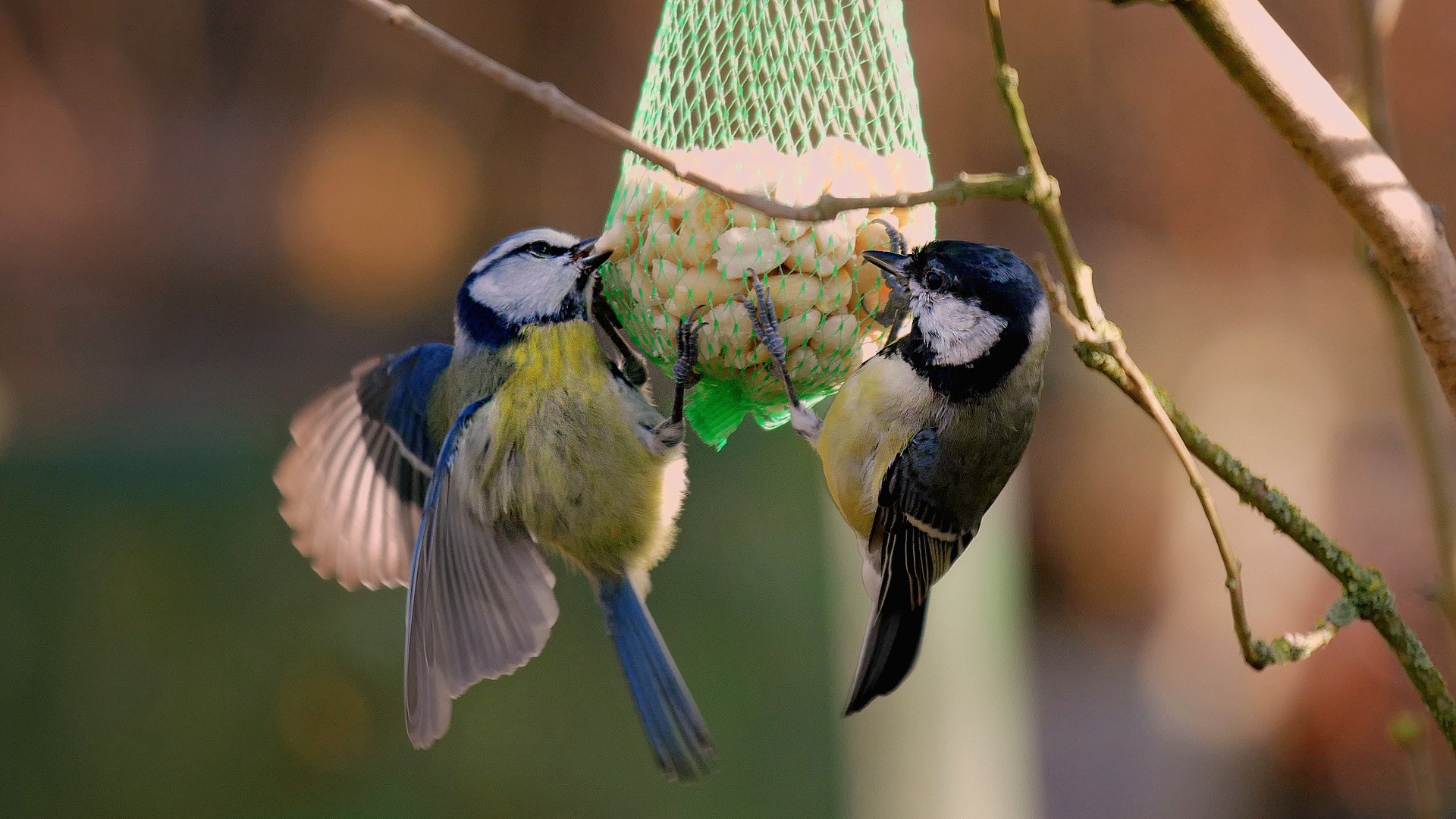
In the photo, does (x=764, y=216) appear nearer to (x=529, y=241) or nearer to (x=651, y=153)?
(x=529, y=241)

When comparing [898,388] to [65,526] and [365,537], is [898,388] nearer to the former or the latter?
[365,537]

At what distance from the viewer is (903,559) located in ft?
6.00

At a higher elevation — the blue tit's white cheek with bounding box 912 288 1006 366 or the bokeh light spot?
the blue tit's white cheek with bounding box 912 288 1006 366

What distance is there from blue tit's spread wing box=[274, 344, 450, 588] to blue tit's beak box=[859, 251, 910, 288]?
0.81 meters

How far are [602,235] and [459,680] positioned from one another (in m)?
0.66

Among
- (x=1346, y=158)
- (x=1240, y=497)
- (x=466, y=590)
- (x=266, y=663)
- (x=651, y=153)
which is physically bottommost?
(x=266, y=663)

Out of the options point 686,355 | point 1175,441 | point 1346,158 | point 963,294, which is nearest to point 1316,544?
point 1175,441

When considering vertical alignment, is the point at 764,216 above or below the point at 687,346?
above

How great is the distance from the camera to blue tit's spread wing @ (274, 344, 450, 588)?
208 centimetres

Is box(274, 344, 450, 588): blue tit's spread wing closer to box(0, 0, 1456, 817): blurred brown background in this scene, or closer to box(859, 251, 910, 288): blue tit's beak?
box(859, 251, 910, 288): blue tit's beak

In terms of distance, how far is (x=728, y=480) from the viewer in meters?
3.18

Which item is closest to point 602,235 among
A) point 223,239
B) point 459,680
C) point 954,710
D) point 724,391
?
point 724,391

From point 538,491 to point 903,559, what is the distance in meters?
0.55

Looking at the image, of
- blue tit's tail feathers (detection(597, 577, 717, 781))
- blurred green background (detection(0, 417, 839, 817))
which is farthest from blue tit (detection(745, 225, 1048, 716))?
blurred green background (detection(0, 417, 839, 817))
